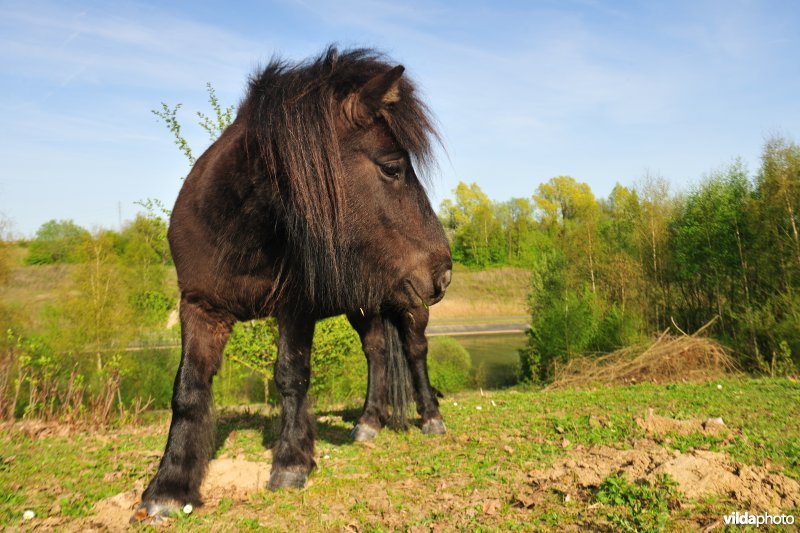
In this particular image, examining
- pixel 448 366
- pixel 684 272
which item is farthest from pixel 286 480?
pixel 448 366

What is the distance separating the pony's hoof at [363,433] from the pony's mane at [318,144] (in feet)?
5.75

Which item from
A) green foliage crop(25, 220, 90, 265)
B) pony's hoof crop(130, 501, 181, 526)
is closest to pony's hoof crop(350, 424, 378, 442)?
pony's hoof crop(130, 501, 181, 526)

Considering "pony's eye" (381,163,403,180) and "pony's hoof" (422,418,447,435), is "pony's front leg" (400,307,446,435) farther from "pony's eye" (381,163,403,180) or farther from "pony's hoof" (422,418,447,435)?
"pony's eye" (381,163,403,180)

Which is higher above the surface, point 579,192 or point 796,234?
point 579,192

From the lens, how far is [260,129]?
336 centimetres

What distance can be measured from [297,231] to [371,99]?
3.08 feet

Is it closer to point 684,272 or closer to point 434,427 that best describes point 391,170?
point 434,427

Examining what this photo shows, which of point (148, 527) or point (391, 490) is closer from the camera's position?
point (148, 527)

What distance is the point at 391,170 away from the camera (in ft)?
11.1

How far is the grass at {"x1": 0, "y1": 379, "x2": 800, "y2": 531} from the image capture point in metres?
2.63

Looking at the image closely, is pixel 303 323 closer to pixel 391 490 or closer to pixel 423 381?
pixel 391 490

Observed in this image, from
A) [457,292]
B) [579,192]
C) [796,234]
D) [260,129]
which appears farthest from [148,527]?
[579,192]

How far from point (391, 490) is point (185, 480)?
3.99 ft

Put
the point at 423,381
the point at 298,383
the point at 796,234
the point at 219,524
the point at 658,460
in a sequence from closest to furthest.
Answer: the point at 219,524 < the point at 658,460 < the point at 298,383 < the point at 423,381 < the point at 796,234
